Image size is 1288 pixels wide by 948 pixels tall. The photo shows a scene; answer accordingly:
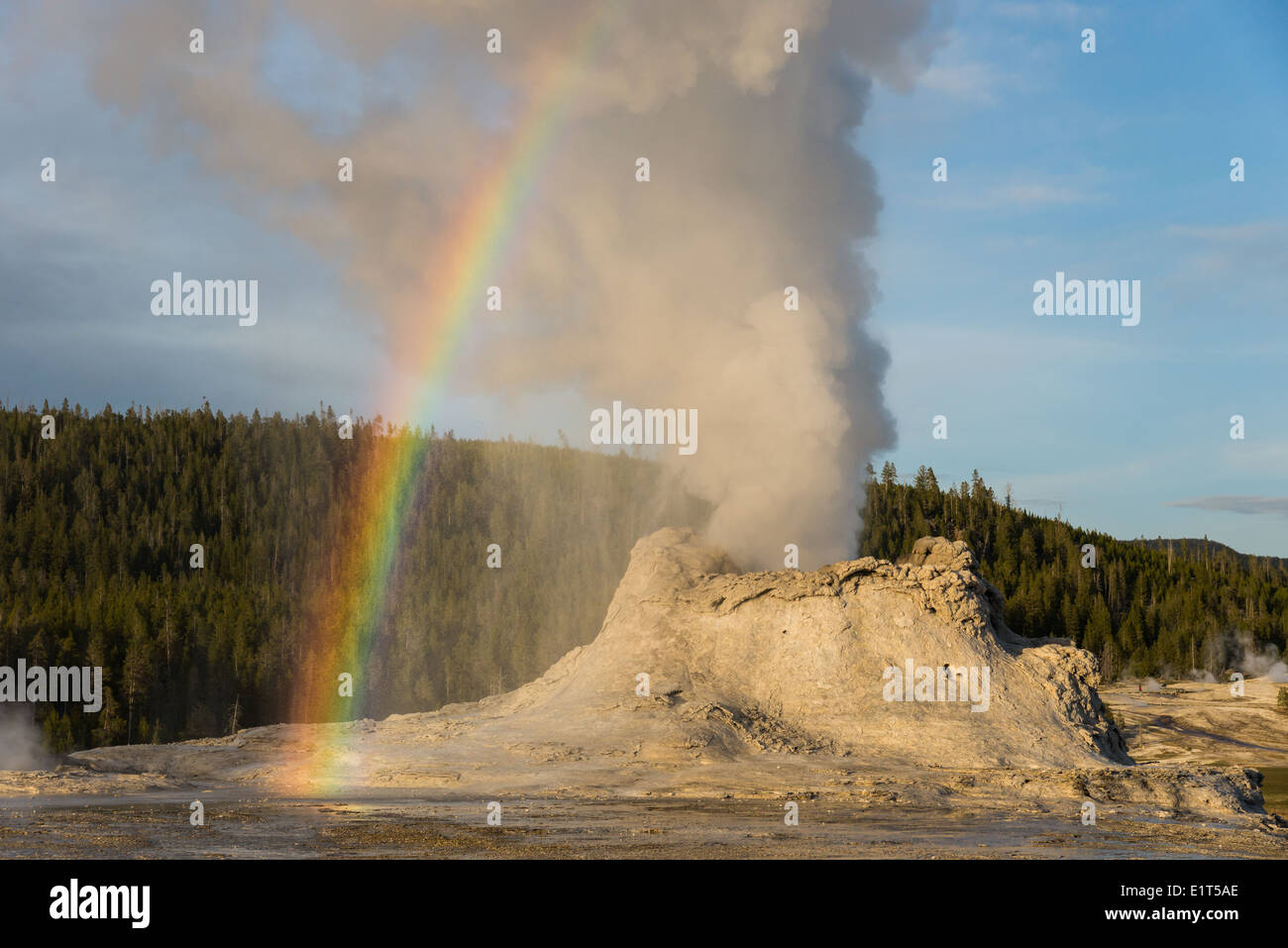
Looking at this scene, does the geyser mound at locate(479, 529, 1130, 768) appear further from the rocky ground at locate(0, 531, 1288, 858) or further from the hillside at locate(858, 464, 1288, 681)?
the hillside at locate(858, 464, 1288, 681)

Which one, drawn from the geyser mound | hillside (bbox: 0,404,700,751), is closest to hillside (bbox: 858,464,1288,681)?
hillside (bbox: 0,404,700,751)

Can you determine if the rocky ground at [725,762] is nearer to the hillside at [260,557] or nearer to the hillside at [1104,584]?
the hillside at [260,557]

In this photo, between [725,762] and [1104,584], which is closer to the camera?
[725,762]

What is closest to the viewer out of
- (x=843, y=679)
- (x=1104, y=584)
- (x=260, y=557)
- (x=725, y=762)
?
(x=725, y=762)

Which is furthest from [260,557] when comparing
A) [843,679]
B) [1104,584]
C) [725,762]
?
[725,762]

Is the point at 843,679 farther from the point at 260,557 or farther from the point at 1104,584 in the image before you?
the point at 1104,584

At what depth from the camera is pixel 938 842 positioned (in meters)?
23.1

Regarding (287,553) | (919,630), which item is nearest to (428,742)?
(919,630)

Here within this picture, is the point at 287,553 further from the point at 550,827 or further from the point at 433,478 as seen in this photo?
the point at 550,827

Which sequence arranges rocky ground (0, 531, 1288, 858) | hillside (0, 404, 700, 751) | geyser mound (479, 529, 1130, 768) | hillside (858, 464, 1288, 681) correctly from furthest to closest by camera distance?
hillside (858, 464, 1288, 681) → hillside (0, 404, 700, 751) → geyser mound (479, 529, 1130, 768) → rocky ground (0, 531, 1288, 858)

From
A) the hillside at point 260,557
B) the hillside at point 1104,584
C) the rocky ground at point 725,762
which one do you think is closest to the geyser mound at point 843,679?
the rocky ground at point 725,762

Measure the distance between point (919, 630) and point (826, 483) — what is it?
28.6 feet

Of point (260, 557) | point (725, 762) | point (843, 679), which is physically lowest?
point (725, 762)

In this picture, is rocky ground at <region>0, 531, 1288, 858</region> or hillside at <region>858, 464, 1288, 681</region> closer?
rocky ground at <region>0, 531, 1288, 858</region>
